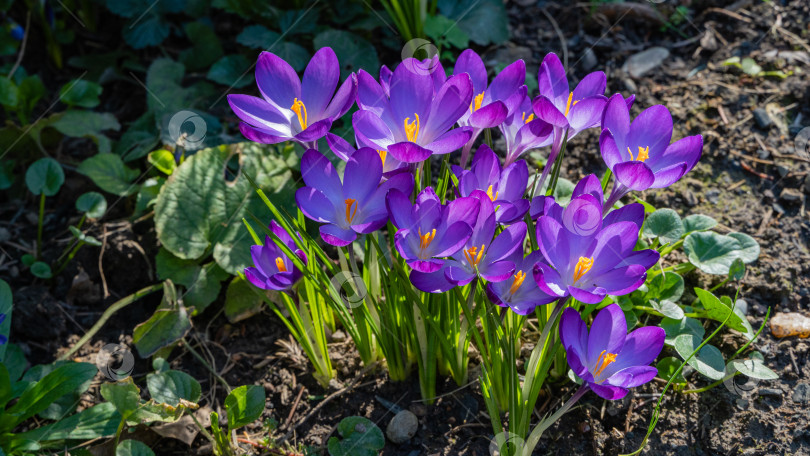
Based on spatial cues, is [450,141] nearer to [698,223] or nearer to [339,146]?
[339,146]

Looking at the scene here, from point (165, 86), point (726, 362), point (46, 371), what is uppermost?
point (165, 86)

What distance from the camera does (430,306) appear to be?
56.5 inches

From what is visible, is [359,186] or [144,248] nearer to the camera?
[359,186]

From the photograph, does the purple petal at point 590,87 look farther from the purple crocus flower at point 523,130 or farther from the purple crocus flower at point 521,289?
the purple crocus flower at point 521,289

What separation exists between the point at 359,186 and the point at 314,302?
1.34 feet

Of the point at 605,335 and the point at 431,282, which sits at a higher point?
the point at 431,282

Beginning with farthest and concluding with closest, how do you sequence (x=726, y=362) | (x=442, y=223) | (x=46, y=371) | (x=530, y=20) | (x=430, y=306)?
(x=530, y=20)
(x=46, y=371)
(x=726, y=362)
(x=430, y=306)
(x=442, y=223)

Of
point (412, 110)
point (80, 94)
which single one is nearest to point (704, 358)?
point (412, 110)

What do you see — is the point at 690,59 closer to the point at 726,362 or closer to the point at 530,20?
the point at 530,20

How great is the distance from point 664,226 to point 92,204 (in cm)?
155

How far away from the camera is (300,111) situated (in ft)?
4.08

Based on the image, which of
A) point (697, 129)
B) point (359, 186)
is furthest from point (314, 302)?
point (697, 129)

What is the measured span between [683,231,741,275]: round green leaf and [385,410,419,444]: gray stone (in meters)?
0.77

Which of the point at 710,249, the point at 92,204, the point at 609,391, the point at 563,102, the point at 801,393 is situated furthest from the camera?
the point at 92,204
